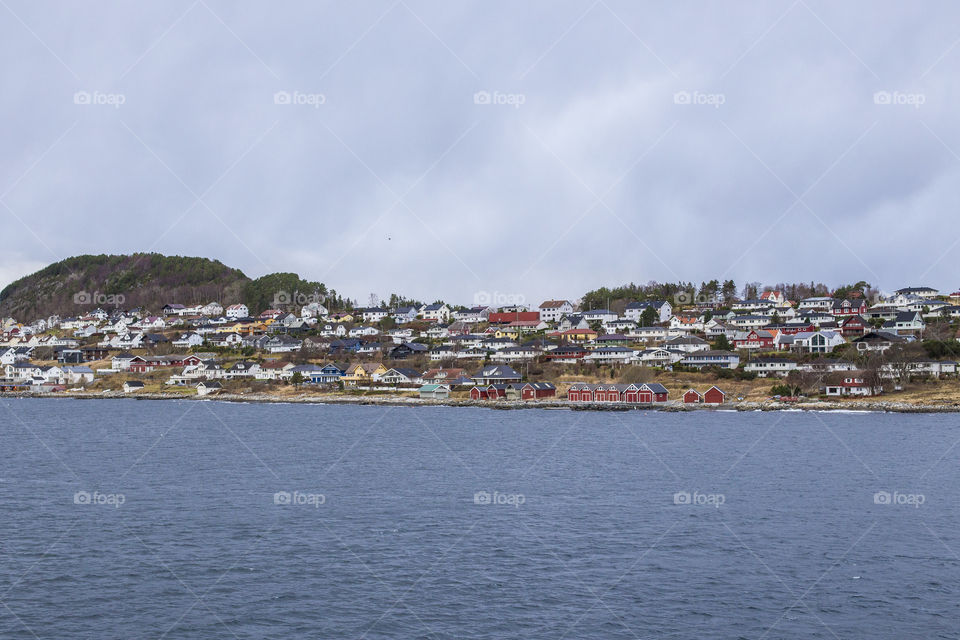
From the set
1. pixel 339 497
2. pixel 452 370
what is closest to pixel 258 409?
pixel 452 370

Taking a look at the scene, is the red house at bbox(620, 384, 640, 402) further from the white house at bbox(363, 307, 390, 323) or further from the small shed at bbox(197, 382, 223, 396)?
the white house at bbox(363, 307, 390, 323)

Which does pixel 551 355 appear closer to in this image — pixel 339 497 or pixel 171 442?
pixel 171 442

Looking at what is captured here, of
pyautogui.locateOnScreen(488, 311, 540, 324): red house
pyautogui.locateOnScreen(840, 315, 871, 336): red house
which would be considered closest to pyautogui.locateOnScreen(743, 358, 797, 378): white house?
pyautogui.locateOnScreen(840, 315, 871, 336): red house

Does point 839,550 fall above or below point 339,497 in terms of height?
below

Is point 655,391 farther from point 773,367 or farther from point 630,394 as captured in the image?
point 773,367

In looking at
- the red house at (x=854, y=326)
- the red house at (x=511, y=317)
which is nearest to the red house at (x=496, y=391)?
the red house at (x=854, y=326)
